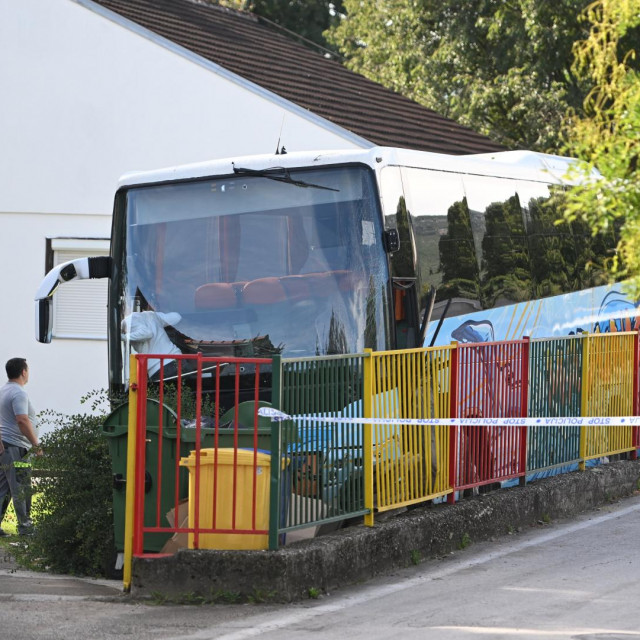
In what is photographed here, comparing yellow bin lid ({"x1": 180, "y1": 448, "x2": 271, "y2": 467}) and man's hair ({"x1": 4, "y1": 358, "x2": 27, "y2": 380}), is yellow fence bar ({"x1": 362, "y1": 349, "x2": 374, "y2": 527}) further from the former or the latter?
man's hair ({"x1": 4, "y1": 358, "x2": 27, "y2": 380})

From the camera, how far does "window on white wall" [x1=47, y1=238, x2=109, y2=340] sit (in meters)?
17.3

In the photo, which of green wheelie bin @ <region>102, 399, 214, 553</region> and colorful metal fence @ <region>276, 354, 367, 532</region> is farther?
green wheelie bin @ <region>102, 399, 214, 553</region>

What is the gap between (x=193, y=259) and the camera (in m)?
9.96

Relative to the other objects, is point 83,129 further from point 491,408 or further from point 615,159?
point 491,408

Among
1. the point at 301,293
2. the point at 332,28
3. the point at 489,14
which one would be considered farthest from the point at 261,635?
the point at 332,28

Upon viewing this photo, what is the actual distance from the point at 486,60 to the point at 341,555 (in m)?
25.9

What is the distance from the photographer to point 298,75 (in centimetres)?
1998

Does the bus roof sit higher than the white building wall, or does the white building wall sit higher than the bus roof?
the white building wall

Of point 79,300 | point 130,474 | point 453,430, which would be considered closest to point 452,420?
point 453,430

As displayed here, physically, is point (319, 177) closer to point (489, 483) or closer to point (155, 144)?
point (489, 483)

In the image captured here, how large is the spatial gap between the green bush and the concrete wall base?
1193 millimetres

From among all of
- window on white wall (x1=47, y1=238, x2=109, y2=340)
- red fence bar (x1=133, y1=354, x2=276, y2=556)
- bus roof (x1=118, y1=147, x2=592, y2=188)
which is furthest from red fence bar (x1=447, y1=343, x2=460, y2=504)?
window on white wall (x1=47, y1=238, x2=109, y2=340)

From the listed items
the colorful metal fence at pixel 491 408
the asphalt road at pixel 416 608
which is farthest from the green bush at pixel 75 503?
the colorful metal fence at pixel 491 408

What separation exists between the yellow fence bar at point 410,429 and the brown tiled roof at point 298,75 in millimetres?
8497
